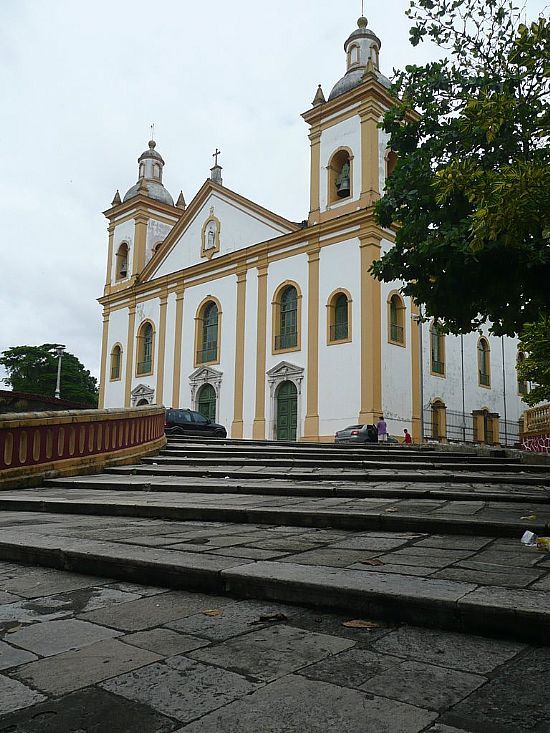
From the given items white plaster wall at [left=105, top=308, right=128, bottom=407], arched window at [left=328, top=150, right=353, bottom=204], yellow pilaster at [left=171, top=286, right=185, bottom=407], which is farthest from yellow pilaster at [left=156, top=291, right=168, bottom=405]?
arched window at [left=328, top=150, right=353, bottom=204]

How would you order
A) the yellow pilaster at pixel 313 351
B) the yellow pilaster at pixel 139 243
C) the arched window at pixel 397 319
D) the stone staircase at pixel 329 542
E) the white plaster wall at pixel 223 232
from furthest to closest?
1. the yellow pilaster at pixel 139 243
2. the white plaster wall at pixel 223 232
3. the yellow pilaster at pixel 313 351
4. the arched window at pixel 397 319
5. the stone staircase at pixel 329 542

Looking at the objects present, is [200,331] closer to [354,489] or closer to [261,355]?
[261,355]

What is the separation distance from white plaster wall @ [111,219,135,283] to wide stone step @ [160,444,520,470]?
23127mm

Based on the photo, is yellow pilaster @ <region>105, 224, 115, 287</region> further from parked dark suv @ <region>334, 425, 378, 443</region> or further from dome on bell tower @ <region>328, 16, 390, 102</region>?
parked dark suv @ <region>334, 425, 378, 443</region>

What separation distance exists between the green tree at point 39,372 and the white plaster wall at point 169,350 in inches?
1068

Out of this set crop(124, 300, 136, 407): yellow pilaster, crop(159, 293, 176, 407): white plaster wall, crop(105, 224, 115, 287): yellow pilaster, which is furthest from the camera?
crop(105, 224, 115, 287): yellow pilaster

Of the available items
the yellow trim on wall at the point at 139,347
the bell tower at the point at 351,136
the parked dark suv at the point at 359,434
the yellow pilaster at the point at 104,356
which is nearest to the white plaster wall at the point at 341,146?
the bell tower at the point at 351,136

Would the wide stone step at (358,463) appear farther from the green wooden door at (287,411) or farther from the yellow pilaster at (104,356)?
the yellow pilaster at (104,356)

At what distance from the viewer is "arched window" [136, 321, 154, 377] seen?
3234 centimetres

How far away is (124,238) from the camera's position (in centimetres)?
3553

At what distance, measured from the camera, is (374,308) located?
73.9 ft

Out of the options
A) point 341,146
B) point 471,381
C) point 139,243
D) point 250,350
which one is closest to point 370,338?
point 250,350

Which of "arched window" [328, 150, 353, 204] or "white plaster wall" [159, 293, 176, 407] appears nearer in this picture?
"arched window" [328, 150, 353, 204]

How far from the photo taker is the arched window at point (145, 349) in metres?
32.3
